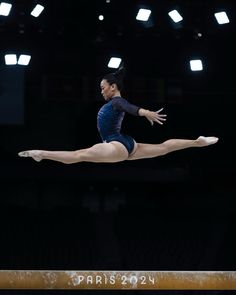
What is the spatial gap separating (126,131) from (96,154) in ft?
1.44

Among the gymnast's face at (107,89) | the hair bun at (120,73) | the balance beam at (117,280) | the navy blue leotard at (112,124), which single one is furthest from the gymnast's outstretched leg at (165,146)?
the balance beam at (117,280)

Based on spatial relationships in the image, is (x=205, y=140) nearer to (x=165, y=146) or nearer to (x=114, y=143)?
(x=165, y=146)

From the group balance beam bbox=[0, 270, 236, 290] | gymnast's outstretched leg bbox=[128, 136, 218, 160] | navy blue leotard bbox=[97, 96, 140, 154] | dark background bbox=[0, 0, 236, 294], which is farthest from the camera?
dark background bbox=[0, 0, 236, 294]

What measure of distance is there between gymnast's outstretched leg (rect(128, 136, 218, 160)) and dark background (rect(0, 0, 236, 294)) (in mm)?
154

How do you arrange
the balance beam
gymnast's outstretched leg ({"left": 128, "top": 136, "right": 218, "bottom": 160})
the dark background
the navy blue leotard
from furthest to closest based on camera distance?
the dark background → gymnast's outstretched leg ({"left": 128, "top": 136, "right": 218, "bottom": 160}) → the navy blue leotard → the balance beam

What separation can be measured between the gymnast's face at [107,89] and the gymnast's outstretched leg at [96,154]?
543 millimetres

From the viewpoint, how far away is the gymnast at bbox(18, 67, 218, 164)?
6391mm

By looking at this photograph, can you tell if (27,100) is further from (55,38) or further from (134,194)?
(134,194)

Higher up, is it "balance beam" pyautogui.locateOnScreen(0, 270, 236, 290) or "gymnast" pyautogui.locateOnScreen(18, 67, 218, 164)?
"gymnast" pyautogui.locateOnScreen(18, 67, 218, 164)

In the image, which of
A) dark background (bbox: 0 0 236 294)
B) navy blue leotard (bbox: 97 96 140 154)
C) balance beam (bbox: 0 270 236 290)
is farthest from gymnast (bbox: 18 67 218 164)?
balance beam (bbox: 0 270 236 290)

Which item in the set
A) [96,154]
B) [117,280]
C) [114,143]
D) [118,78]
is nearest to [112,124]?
[114,143]

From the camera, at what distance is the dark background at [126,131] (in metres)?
6.68

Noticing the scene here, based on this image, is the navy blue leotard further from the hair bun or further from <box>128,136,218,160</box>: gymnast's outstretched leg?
the hair bun
